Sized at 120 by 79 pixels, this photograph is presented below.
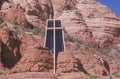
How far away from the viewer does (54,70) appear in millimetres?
30703

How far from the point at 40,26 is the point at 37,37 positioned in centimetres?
1120

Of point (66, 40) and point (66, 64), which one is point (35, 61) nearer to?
point (66, 64)

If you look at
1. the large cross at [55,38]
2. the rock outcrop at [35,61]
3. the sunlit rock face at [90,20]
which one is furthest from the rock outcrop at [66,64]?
the sunlit rock face at [90,20]

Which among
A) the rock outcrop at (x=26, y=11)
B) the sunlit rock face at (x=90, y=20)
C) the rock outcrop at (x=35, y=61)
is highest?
the rock outcrop at (x=35, y=61)

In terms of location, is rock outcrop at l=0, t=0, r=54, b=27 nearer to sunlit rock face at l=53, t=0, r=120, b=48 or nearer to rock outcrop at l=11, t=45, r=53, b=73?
sunlit rock face at l=53, t=0, r=120, b=48

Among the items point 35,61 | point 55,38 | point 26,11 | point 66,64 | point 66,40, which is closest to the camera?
point 35,61

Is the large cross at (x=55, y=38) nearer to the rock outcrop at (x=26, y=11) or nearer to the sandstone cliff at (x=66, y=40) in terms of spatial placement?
the sandstone cliff at (x=66, y=40)

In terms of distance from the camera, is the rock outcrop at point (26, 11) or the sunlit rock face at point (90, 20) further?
the sunlit rock face at point (90, 20)

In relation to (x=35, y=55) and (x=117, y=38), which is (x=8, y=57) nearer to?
(x=35, y=55)

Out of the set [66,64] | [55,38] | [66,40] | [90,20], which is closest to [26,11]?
[66,40]

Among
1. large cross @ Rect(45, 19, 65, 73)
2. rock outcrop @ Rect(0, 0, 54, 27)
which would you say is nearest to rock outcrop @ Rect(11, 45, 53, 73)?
large cross @ Rect(45, 19, 65, 73)

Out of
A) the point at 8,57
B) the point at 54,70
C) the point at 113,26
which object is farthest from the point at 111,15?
the point at 54,70

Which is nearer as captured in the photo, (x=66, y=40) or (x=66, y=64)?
(x=66, y=64)

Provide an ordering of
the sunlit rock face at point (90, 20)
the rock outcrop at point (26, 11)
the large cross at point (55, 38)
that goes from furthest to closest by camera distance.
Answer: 1. the sunlit rock face at point (90, 20)
2. the rock outcrop at point (26, 11)
3. the large cross at point (55, 38)
